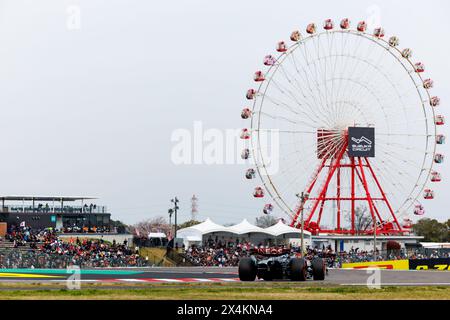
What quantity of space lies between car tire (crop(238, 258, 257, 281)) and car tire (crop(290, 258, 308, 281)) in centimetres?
163

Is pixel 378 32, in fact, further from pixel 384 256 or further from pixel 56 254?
pixel 56 254

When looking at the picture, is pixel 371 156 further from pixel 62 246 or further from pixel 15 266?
pixel 15 266

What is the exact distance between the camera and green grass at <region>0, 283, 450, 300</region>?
26781 mm

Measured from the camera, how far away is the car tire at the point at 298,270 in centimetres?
3594

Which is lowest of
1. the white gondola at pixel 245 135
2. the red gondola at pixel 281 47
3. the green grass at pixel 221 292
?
the green grass at pixel 221 292

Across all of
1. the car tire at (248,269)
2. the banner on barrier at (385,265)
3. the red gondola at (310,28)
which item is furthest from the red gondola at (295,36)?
the car tire at (248,269)

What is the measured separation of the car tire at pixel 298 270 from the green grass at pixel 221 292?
308 centimetres

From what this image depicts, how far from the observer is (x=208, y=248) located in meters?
69.4

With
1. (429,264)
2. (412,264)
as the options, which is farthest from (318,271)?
(429,264)

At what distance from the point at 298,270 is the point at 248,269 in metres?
2.16

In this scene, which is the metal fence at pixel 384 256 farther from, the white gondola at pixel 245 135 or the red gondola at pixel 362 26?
the red gondola at pixel 362 26
